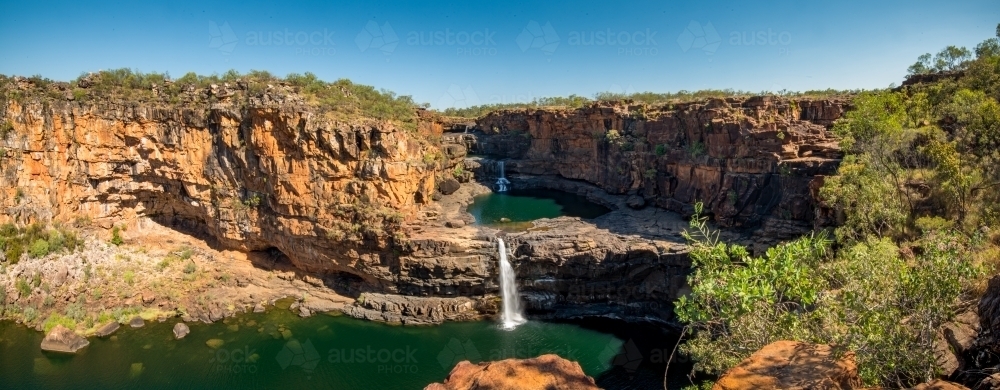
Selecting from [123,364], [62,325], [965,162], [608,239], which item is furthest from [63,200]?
[965,162]

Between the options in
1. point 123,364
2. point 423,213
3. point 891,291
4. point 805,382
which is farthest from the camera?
point 423,213

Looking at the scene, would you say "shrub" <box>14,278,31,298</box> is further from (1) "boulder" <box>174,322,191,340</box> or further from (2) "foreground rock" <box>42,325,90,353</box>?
(1) "boulder" <box>174,322,191,340</box>

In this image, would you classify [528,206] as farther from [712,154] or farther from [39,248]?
[39,248]

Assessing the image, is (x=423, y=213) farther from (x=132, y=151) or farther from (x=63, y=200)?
(x=63, y=200)

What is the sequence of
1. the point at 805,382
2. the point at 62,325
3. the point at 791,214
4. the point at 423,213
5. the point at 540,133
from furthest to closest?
the point at 540,133, the point at 423,213, the point at 791,214, the point at 62,325, the point at 805,382

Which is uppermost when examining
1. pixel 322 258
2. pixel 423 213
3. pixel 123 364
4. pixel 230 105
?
pixel 230 105

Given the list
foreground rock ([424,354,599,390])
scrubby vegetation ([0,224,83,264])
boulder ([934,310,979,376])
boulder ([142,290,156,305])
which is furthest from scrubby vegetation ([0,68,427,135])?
boulder ([934,310,979,376])

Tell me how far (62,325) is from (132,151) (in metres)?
10.8

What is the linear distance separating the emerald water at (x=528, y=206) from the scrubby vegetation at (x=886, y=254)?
11.9 m

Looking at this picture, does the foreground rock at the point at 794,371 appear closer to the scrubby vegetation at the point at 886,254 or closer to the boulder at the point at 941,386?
the scrubby vegetation at the point at 886,254

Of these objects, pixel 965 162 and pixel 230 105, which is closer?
pixel 965 162

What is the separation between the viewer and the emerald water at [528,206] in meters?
35.8

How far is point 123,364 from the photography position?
21.0m

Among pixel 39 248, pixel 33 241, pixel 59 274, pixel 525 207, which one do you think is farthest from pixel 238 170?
pixel 525 207
